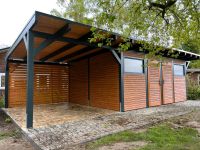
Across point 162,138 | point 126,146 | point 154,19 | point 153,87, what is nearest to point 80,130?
point 126,146

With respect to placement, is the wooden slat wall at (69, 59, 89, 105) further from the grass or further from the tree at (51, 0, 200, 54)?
the grass

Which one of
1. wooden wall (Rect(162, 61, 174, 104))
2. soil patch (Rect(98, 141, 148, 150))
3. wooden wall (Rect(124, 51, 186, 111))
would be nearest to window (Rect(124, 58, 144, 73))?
wooden wall (Rect(124, 51, 186, 111))

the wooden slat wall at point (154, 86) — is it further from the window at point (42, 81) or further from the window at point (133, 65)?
the window at point (42, 81)

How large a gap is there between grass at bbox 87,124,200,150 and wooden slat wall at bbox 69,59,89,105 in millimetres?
5252

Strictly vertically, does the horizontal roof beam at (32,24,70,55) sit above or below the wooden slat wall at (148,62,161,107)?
above

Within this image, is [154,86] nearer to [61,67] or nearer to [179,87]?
[179,87]

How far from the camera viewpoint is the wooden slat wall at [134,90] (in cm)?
798

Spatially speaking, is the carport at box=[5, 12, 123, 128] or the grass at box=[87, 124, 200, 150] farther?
the carport at box=[5, 12, 123, 128]

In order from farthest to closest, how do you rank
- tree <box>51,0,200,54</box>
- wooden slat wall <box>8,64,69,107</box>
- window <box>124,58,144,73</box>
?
wooden slat wall <box>8,64,69,107</box> → window <box>124,58,144,73</box> → tree <box>51,0,200,54</box>

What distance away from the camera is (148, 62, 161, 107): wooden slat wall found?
9119 millimetres

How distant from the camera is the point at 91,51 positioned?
28.6 feet

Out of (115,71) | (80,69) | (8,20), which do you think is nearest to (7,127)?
(115,71)

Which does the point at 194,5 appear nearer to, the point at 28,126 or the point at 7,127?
the point at 28,126

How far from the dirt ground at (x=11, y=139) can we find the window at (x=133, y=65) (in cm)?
452
